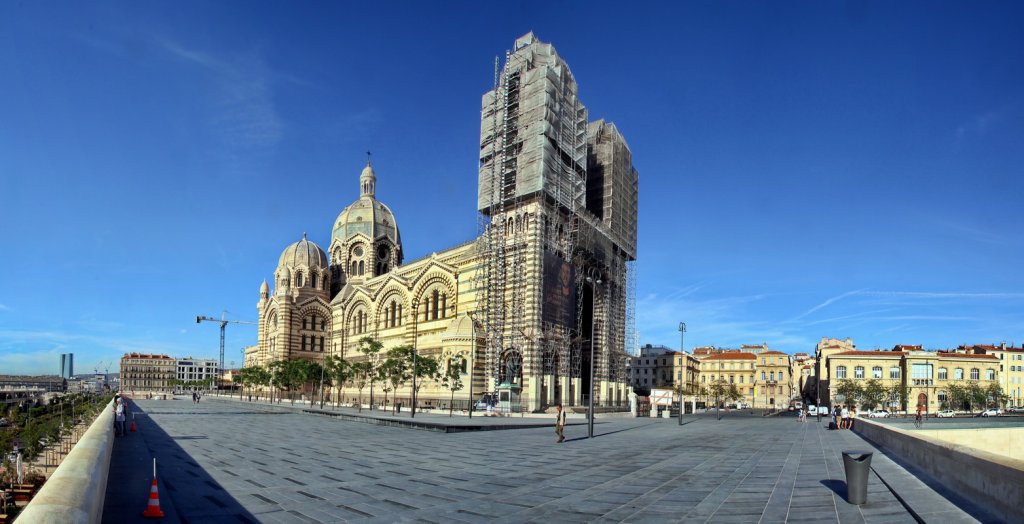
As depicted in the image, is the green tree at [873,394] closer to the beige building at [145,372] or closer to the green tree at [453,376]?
the green tree at [453,376]

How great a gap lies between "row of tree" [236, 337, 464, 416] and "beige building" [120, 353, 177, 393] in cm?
11255

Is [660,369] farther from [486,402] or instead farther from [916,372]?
[486,402]

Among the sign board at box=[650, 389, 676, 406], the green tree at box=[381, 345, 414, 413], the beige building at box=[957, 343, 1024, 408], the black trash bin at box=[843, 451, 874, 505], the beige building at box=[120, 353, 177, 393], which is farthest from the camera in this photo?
the beige building at box=[120, 353, 177, 393]

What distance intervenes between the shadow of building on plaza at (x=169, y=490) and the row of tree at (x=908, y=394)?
81.9 meters

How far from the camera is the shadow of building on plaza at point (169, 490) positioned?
10.4 metres

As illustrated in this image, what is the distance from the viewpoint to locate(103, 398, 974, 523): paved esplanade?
34.9ft

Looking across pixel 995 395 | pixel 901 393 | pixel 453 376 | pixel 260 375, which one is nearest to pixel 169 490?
pixel 453 376

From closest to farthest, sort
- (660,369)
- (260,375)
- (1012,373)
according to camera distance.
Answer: (260,375)
(1012,373)
(660,369)

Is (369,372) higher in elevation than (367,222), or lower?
lower

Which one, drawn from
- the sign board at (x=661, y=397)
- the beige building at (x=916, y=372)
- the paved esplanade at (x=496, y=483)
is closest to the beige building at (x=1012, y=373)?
the beige building at (x=916, y=372)

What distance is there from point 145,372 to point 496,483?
665 ft

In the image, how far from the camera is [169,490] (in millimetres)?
12578

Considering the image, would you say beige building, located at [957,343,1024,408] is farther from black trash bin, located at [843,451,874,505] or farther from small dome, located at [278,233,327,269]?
black trash bin, located at [843,451,874,505]

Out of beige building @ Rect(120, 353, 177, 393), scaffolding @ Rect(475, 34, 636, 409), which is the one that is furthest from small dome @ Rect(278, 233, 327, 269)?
beige building @ Rect(120, 353, 177, 393)
